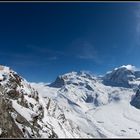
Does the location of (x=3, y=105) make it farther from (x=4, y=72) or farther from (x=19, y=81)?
(x=19, y=81)

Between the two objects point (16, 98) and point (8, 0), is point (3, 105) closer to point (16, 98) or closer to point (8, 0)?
point (16, 98)

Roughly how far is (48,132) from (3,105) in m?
16.8

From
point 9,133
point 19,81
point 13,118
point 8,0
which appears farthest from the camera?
point 19,81

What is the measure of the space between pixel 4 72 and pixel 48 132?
53.1 ft

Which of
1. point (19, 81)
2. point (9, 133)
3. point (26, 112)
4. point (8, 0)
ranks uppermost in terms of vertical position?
point (19, 81)

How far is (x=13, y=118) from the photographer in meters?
46.9

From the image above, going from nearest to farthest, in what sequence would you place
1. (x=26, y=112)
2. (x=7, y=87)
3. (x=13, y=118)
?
(x=13, y=118) → (x=26, y=112) → (x=7, y=87)

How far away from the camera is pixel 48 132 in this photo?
62.2 meters

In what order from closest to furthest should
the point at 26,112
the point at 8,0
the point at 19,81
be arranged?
the point at 8,0 → the point at 26,112 → the point at 19,81

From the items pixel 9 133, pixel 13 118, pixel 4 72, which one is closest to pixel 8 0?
pixel 9 133

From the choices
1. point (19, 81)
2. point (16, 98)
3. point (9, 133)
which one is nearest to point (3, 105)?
point (9, 133)

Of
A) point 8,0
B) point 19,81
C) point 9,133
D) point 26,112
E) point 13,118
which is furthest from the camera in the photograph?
point 19,81

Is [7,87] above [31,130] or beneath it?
above

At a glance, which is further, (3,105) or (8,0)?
(3,105)
